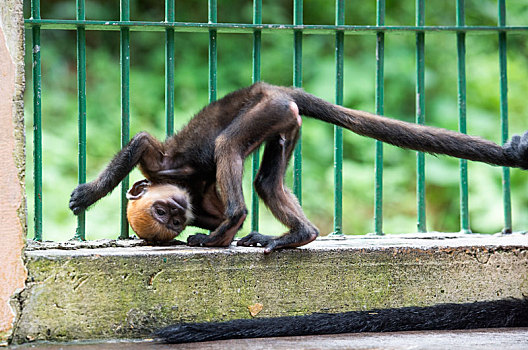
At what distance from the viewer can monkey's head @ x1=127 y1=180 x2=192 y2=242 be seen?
4.96 metres

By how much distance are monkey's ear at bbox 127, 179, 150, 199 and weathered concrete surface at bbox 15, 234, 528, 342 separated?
0.47m

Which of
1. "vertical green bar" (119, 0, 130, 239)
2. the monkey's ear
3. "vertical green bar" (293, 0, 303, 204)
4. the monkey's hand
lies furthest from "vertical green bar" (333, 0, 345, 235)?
the monkey's hand

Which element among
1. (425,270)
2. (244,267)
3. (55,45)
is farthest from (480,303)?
(55,45)

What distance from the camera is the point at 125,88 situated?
5.03 metres

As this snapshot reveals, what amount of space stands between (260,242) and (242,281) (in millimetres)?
336

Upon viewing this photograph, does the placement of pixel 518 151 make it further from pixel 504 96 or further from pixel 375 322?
pixel 375 322

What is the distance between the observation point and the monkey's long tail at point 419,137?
4590mm

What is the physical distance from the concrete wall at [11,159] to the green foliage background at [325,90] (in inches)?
156

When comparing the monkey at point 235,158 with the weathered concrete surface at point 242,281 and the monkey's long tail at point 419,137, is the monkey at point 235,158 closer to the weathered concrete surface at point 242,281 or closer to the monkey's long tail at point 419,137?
the monkey's long tail at point 419,137

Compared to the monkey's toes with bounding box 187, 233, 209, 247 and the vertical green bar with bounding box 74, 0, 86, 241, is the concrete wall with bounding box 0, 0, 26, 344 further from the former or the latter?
the monkey's toes with bounding box 187, 233, 209, 247

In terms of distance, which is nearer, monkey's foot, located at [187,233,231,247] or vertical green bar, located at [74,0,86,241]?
monkey's foot, located at [187,233,231,247]

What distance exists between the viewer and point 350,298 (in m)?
4.78

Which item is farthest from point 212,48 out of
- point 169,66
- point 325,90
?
point 325,90

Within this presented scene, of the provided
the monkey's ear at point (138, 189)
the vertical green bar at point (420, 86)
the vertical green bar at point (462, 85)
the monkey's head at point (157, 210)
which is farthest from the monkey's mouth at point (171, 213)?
the vertical green bar at point (462, 85)
